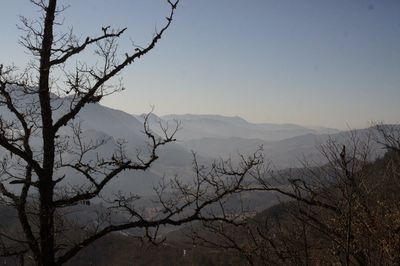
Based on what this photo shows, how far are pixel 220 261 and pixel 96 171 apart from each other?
9036cm

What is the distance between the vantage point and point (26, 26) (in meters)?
9.40

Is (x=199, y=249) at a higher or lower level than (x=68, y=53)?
lower

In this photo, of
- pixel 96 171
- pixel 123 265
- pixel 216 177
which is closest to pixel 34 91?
pixel 96 171

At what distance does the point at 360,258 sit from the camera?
387 inches

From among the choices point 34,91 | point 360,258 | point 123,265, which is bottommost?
point 123,265

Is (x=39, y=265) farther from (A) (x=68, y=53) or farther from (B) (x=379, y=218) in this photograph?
(B) (x=379, y=218)

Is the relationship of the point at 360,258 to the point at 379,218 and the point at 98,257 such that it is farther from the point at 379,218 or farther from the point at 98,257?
the point at 98,257

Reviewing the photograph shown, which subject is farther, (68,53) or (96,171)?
(96,171)

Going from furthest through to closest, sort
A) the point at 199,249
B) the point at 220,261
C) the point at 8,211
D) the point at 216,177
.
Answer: the point at 8,211 < the point at 199,249 < the point at 220,261 < the point at 216,177

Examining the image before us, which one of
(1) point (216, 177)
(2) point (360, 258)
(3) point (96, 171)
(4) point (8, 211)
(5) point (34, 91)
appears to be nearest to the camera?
(5) point (34, 91)

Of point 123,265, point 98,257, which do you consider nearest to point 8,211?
point 98,257

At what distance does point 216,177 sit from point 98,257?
104m

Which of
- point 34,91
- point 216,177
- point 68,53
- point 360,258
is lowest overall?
point 360,258

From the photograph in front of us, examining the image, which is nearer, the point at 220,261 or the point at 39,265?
the point at 39,265
